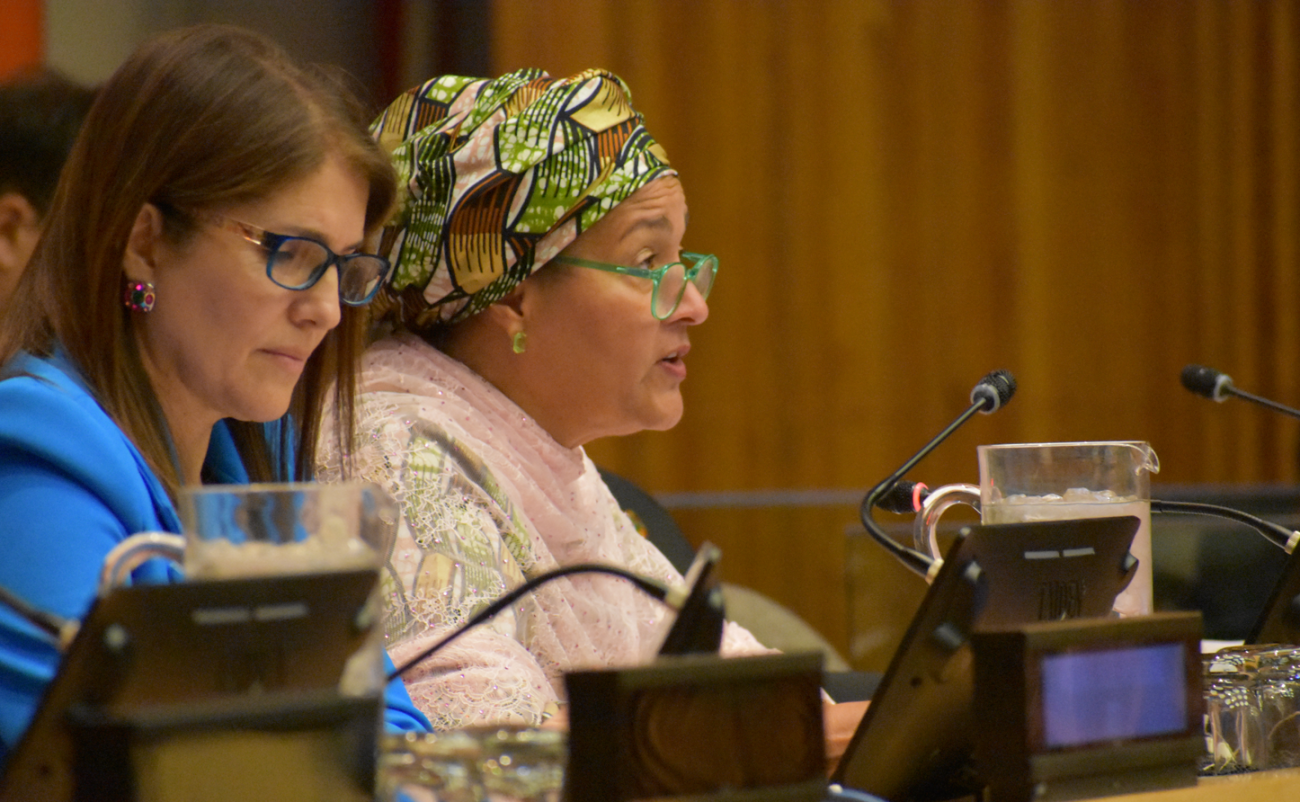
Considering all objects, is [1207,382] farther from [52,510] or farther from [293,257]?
[52,510]

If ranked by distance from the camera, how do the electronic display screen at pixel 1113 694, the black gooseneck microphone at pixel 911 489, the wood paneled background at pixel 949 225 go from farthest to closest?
the wood paneled background at pixel 949 225 < the black gooseneck microphone at pixel 911 489 < the electronic display screen at pixel 1113 694

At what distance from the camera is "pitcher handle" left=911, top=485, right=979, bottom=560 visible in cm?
119

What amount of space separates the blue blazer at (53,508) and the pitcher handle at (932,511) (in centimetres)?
60

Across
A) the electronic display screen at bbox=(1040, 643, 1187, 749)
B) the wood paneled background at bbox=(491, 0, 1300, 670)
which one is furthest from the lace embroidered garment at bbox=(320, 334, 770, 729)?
the wood paneled background at bbox=(491, 0, 1300, 670)

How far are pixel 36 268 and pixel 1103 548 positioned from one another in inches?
35.9

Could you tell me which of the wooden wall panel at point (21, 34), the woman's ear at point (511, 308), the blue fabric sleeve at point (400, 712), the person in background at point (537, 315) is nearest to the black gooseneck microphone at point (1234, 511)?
the person in background at point (537, 315)

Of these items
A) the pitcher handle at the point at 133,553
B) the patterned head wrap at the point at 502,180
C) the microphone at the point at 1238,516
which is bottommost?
the microphone at the point at 1238,516

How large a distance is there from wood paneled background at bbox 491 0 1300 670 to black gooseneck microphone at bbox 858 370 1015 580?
2.11m

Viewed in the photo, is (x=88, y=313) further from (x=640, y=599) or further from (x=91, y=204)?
(x=640, y=599)

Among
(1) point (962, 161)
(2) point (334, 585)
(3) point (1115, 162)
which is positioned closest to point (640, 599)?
(2) point (334, 585)

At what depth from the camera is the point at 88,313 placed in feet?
3.95

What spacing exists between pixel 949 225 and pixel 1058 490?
3023 mm

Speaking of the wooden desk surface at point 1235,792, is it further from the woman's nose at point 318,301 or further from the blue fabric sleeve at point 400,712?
the woman's nose at point 318,301

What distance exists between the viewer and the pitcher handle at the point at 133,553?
69 centimetres
